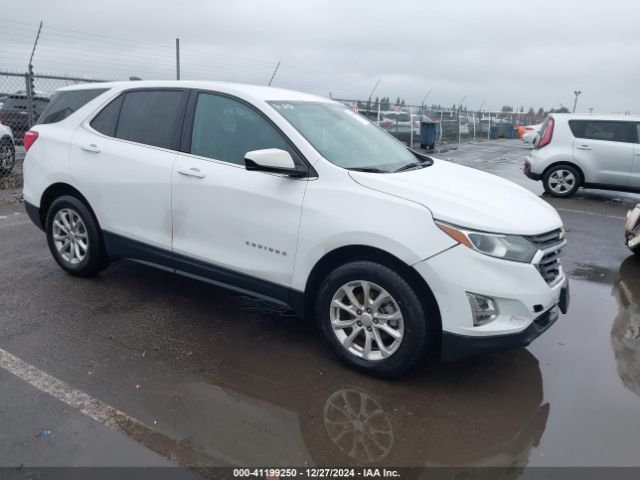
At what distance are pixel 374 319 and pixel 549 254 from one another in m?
1.18

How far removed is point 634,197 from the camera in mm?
11680

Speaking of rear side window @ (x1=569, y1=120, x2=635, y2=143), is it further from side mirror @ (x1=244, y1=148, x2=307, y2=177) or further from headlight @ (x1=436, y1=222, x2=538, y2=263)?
side mirror @ (x1=244, y1=148, x2=307, y2=177)

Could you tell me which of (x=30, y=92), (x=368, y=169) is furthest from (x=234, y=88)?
(x=30, y=92)

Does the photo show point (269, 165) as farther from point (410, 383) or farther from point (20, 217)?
point (20, 217)

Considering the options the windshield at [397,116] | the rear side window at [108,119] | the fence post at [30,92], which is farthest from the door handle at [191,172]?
the windshield at [397,116]

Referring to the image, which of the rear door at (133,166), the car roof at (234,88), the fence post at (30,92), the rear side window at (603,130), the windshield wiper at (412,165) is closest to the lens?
the windshield wiper at (412,165)

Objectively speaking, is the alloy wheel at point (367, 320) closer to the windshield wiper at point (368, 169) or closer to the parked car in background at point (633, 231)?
the windshield wiper at point (368, 169)

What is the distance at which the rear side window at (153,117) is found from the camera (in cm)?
430

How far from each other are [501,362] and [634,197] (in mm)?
9704

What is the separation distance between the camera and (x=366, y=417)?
10.2ft

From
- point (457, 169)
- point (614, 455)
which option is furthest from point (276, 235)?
point (614, 455)

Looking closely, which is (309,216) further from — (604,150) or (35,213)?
(604,150)

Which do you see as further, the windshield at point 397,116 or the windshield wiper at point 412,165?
the windshield at point 397,116

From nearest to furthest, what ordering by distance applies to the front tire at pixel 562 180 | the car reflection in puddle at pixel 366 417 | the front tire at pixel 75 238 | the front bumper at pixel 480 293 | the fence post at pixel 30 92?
the car reflection in puddle at pixel 366 417 → the front bumper at pixel 480 293 → the front tire at pixel 75 238 → the fence post at pixel 30 92 → the front tire at pixel 562 180
